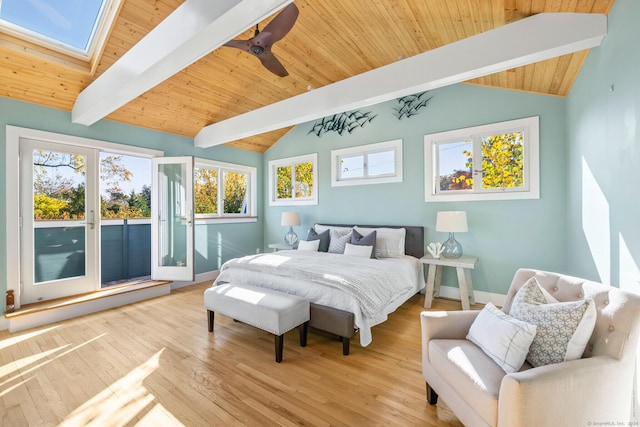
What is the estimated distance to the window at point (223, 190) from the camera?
5078 millimetres

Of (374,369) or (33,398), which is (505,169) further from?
(33,398)

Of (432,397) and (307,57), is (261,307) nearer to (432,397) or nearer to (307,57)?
(432,397)

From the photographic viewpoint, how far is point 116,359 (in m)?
2.40

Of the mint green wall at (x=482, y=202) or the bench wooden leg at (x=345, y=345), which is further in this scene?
the mint green wall at (x=482, y=202)

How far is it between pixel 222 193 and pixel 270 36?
12.1 feet

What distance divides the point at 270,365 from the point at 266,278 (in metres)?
0.98

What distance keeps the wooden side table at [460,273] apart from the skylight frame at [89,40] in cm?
435

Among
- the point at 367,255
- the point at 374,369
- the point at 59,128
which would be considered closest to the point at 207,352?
the point at 374,369

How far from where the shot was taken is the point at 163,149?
15.0 feet

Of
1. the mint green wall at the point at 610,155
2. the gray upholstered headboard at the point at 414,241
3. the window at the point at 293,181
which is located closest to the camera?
the mint green wall at the point at 610,155

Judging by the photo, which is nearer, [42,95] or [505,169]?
[42,95]

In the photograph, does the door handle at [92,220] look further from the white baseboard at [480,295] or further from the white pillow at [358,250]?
the white baseboard at [480,295]

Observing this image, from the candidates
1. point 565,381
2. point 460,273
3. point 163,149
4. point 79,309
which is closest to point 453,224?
point 460,273

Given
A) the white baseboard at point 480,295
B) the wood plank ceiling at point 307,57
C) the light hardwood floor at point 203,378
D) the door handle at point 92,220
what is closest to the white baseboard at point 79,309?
the light hardwood floor at point 203,378
